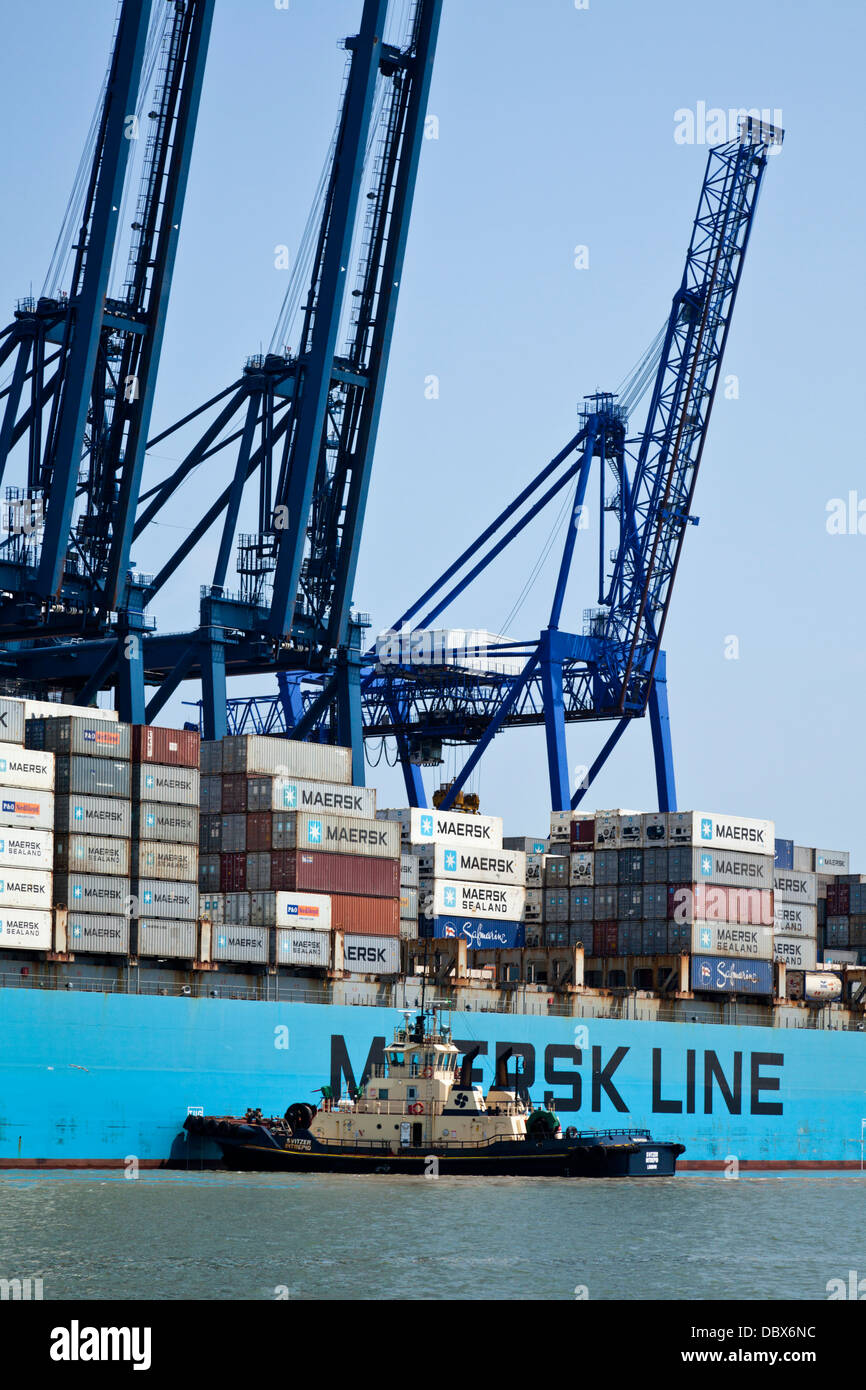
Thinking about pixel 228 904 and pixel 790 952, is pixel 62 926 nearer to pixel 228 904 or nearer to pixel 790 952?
pixel 228 904

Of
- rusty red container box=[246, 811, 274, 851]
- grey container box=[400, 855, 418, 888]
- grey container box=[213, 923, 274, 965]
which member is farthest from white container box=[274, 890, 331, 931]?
grey container box=[400, 855, 418, 888]

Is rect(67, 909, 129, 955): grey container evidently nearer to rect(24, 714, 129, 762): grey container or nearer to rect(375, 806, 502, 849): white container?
rect(24, 714, 129, 762): grey container

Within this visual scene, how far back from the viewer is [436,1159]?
46812mm

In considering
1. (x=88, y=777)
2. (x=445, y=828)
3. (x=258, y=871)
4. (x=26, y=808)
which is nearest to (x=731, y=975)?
(x=445, y=828)

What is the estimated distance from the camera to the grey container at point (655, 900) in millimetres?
60719

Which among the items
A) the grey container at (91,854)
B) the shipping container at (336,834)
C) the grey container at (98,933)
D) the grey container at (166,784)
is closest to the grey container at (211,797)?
the shipping container at (336,834)

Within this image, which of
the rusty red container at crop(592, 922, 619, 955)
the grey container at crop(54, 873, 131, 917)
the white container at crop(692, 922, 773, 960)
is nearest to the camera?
the grey container at crop(54, 873, 131, 917)

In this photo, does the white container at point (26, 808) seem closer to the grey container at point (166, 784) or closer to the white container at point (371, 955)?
the grey container at point (166, 784)

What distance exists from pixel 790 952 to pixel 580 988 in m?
9.76

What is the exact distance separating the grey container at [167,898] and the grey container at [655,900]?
17660 mm

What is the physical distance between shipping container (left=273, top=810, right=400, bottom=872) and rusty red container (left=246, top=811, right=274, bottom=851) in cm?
13

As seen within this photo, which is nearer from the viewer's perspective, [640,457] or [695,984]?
[695,984]

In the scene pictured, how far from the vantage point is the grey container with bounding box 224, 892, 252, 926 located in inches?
1977
